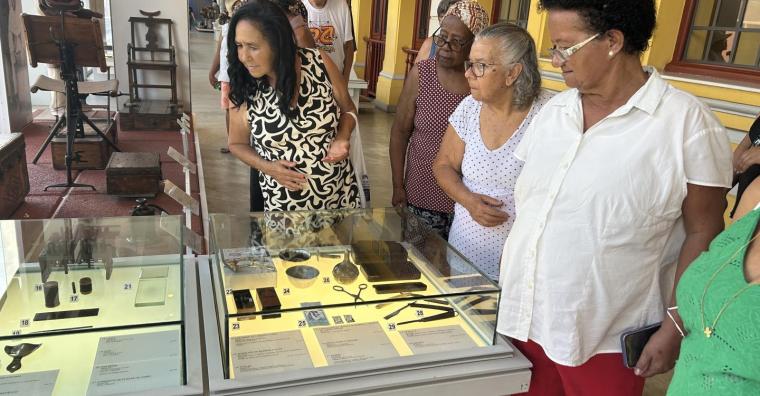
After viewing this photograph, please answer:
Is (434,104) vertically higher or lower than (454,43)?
lower

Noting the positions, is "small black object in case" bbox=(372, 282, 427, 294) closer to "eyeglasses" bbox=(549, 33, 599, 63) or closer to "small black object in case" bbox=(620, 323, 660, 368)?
"small black object in case" bbox=(620, 323, 660, 368)

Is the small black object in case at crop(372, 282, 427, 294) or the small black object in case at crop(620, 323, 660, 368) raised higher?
the small black object in case at crop(372, 282, 427, 294)

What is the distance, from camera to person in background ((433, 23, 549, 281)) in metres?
1.70

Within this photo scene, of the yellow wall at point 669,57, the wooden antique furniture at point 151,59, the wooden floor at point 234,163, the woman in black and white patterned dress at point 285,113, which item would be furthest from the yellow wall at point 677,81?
the wooden antique furniture at point 151,59

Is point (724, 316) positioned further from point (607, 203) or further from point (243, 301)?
point (243, 301)

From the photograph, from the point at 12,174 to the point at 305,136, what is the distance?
281 cm

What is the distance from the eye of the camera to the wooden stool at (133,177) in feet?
13.4

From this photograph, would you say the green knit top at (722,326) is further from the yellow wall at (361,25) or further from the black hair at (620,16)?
the yellow wall at (361,25)

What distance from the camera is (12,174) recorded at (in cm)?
379

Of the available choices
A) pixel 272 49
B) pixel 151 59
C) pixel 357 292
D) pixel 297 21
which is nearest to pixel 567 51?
pixel 357 292

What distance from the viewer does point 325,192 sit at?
7.13ft

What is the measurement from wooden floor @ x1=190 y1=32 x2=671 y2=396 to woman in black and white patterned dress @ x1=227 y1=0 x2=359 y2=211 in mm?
1829

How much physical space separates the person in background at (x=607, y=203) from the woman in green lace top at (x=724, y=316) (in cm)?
17

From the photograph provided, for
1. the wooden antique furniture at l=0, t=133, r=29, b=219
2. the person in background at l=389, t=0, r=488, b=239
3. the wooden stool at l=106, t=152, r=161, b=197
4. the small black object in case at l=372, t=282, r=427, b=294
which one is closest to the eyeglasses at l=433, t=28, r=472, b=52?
the person in background at l=389, t=0, r=488, b=239
